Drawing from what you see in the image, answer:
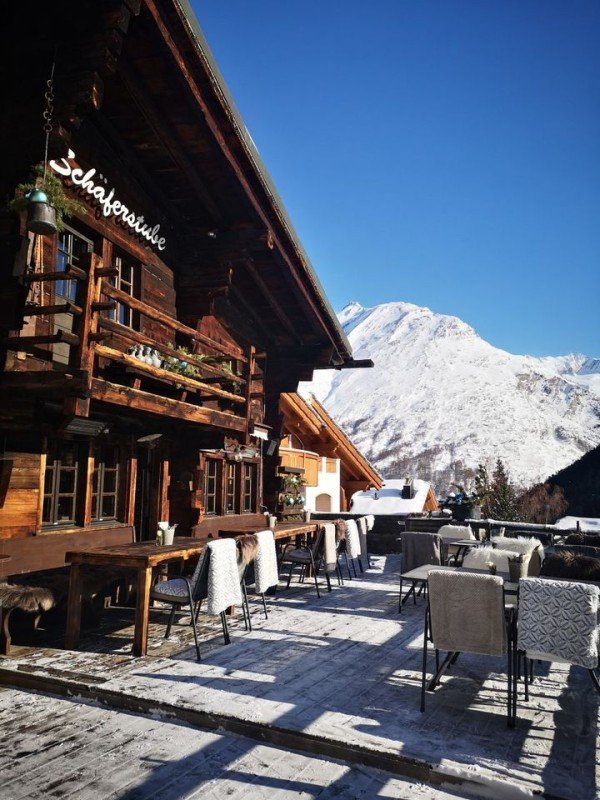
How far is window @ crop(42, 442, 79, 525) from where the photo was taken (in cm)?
636

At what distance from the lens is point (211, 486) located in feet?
34.2

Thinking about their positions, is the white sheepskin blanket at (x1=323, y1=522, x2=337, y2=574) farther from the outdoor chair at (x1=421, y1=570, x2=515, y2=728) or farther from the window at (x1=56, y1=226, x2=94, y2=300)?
the window at (x1=56, y1=226, x2=94, y2=300)

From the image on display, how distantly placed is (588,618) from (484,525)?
8793 mm

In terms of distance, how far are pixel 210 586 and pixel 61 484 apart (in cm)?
231

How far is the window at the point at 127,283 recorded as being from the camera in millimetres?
7773

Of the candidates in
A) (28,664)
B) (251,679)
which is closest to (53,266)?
(28,664)

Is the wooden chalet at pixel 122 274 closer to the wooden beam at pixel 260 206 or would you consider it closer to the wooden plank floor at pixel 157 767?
the wooden beam at pixel 260 206

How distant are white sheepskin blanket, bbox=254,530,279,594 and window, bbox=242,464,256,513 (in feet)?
15.7

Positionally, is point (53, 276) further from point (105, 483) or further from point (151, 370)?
point (105, 483)

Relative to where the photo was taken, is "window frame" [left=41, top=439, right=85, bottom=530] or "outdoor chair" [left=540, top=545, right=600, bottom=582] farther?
"window frame" [left=41, top=439, right=85, bottom=530]

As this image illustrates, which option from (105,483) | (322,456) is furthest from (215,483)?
(322,456)

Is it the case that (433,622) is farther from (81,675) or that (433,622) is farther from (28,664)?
(28,664)

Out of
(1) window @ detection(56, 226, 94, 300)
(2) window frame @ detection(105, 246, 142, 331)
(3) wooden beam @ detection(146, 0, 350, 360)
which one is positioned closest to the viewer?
(3) wooden beam @ detection(146, 0, 350, 360)

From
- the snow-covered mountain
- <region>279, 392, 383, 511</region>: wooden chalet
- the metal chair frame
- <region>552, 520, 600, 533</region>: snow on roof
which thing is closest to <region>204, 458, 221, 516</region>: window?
the metal chair frame
